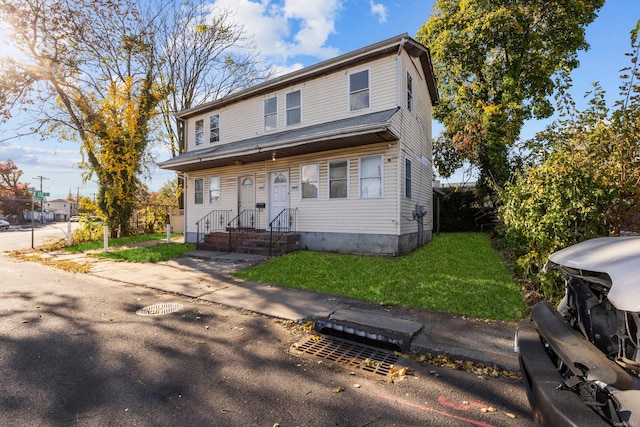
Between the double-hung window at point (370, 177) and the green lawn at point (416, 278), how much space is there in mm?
2203

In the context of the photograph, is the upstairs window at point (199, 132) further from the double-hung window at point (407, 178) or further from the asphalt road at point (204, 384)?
the asphalt road at point (204, 384)

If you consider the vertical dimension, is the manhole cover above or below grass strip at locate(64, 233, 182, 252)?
below

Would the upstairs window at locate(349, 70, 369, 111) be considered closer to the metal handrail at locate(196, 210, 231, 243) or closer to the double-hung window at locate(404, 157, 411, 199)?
the double-hung window at locate(404, 157, 411, 199)

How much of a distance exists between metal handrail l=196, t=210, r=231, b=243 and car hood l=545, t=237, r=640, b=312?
516 inches

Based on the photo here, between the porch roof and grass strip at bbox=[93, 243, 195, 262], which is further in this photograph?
grass strip at bbox=[93, 243, 195, 262]

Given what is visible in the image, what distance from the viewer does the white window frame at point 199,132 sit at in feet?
52.5

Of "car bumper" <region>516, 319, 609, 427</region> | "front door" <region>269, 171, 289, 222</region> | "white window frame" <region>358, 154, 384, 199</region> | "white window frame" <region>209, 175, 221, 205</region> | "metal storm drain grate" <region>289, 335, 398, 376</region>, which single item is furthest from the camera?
"white window frame" <region>209, 175, 221, 205</region>

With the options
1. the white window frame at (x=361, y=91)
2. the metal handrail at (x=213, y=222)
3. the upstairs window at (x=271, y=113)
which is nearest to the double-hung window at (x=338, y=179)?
the white window frame at (x=361, y=91)

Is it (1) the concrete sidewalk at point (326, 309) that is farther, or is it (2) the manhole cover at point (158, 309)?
(2) the manhole cover at point (158, 309)

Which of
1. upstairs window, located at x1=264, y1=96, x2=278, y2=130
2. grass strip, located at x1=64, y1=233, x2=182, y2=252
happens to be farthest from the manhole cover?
grass strip, located at x1=64, y1=233, x2=182, y2=252

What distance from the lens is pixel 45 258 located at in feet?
38.4

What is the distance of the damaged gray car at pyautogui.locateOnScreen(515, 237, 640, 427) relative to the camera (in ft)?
5.31

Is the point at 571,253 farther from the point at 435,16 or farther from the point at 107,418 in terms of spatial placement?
the point at 435,16

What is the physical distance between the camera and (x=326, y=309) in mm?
5238
